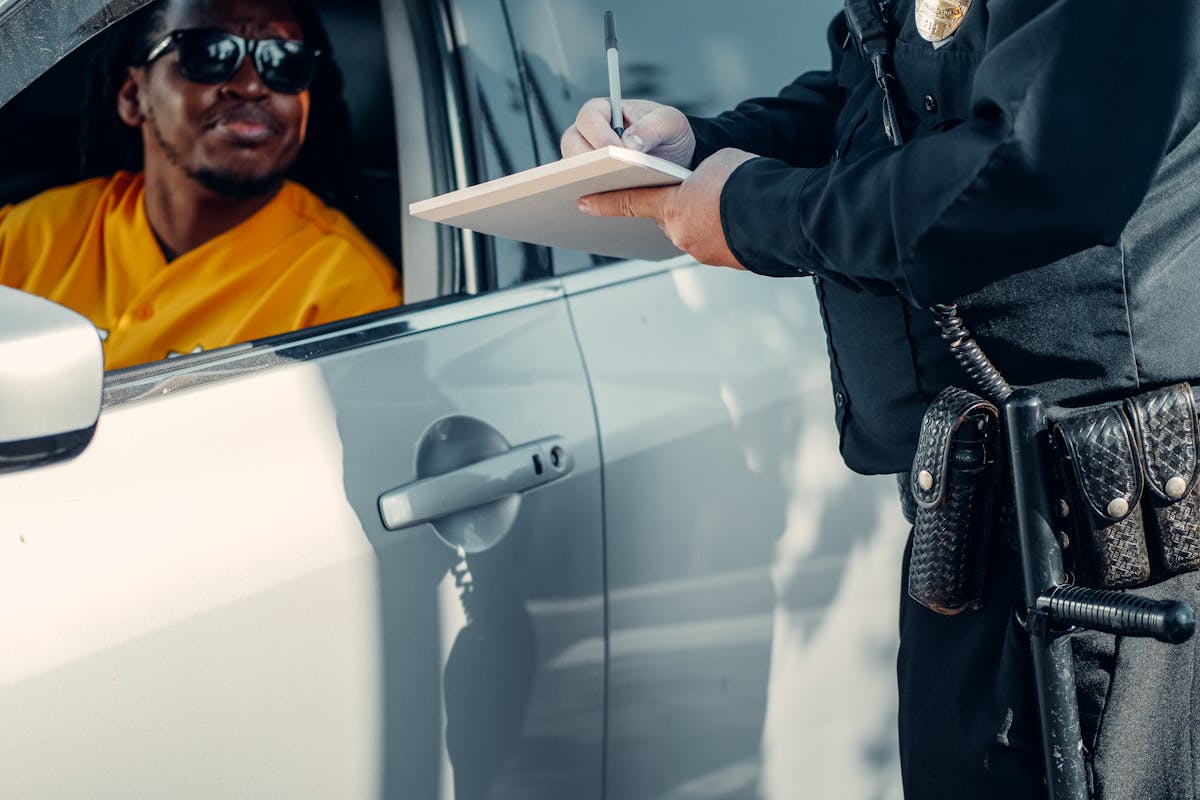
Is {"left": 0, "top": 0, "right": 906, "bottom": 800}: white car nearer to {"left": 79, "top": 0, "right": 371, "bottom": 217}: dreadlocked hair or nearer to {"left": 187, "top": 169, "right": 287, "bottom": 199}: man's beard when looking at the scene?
{"left": 79, "top": 0, "right": 371, "bottom": 217}: dreadlocked hair

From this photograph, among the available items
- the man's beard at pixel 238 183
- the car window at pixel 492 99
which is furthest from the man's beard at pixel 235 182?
the car window at pixel 492 99

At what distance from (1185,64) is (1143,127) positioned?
2.1 inches

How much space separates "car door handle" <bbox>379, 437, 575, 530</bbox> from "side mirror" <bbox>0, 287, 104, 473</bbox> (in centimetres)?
35

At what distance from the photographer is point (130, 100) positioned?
91.8 inches

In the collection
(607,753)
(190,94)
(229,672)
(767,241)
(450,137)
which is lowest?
(607,753)

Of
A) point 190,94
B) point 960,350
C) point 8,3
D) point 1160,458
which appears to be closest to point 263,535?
point 8,3

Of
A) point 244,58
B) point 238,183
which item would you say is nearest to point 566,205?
point 244,58

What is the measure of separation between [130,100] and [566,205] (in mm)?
1269

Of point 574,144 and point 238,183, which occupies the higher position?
point 238,183

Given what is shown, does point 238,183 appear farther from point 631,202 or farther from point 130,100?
point 631,202

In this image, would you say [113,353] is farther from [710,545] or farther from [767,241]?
[767,241]

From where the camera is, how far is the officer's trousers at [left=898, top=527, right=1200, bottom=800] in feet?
4.07

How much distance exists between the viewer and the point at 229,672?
1232 mm

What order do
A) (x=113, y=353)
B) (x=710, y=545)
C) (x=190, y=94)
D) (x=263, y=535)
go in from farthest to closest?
(x=190, y=94)
(x=113, y=353)
(x=710, y=545)
(x=263, y=535)
